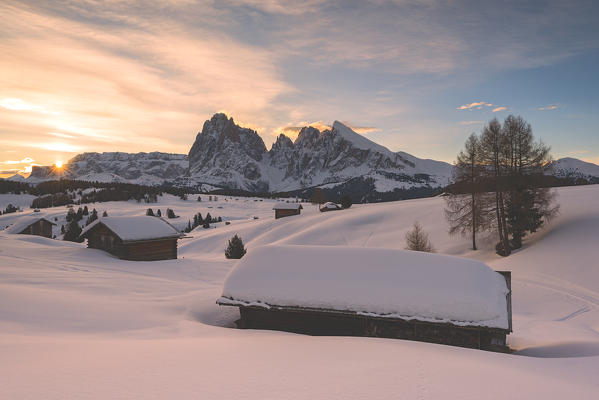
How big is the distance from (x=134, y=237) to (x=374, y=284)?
23127mm

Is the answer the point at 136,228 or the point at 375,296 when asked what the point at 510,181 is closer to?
the point at 375,296

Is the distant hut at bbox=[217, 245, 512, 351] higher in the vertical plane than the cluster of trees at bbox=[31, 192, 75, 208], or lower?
lower

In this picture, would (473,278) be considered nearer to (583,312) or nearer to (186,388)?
(186,388)

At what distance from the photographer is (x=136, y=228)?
28484mm

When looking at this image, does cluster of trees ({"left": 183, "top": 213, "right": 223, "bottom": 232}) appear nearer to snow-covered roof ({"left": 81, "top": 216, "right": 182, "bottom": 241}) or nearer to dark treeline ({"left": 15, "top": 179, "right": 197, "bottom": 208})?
snow-covered roof ({"left": 81, "top": 216, "right": 182, "bottom": 241})

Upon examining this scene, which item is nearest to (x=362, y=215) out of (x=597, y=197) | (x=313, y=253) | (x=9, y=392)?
(x=597, y=197)

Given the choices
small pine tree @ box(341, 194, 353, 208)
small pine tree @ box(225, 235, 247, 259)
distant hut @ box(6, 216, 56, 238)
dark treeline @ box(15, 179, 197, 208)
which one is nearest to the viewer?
small pine tree @ box(225, 235, 247, 259)

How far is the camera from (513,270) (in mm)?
23406

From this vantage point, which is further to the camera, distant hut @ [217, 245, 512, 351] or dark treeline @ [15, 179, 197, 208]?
dark treeline @ [15, 179, 197, 208]

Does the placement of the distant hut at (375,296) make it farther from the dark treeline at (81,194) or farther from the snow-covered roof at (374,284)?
→ the dark treeline at (81,194)

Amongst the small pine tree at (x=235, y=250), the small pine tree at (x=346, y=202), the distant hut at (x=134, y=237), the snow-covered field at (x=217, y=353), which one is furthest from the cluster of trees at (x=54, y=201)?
A: the snow-covered field at (x=217, y=353)

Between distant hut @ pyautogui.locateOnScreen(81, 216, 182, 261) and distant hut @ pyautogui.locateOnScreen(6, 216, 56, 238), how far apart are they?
38.7 m

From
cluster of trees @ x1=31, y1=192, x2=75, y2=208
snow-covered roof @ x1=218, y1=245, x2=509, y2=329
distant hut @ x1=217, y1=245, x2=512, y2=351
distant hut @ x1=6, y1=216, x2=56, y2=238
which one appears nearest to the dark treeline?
cluster of trees @ x1=31, y1=192, x2=75, y2=208

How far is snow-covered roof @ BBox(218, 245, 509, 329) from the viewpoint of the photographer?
31.8 feet
